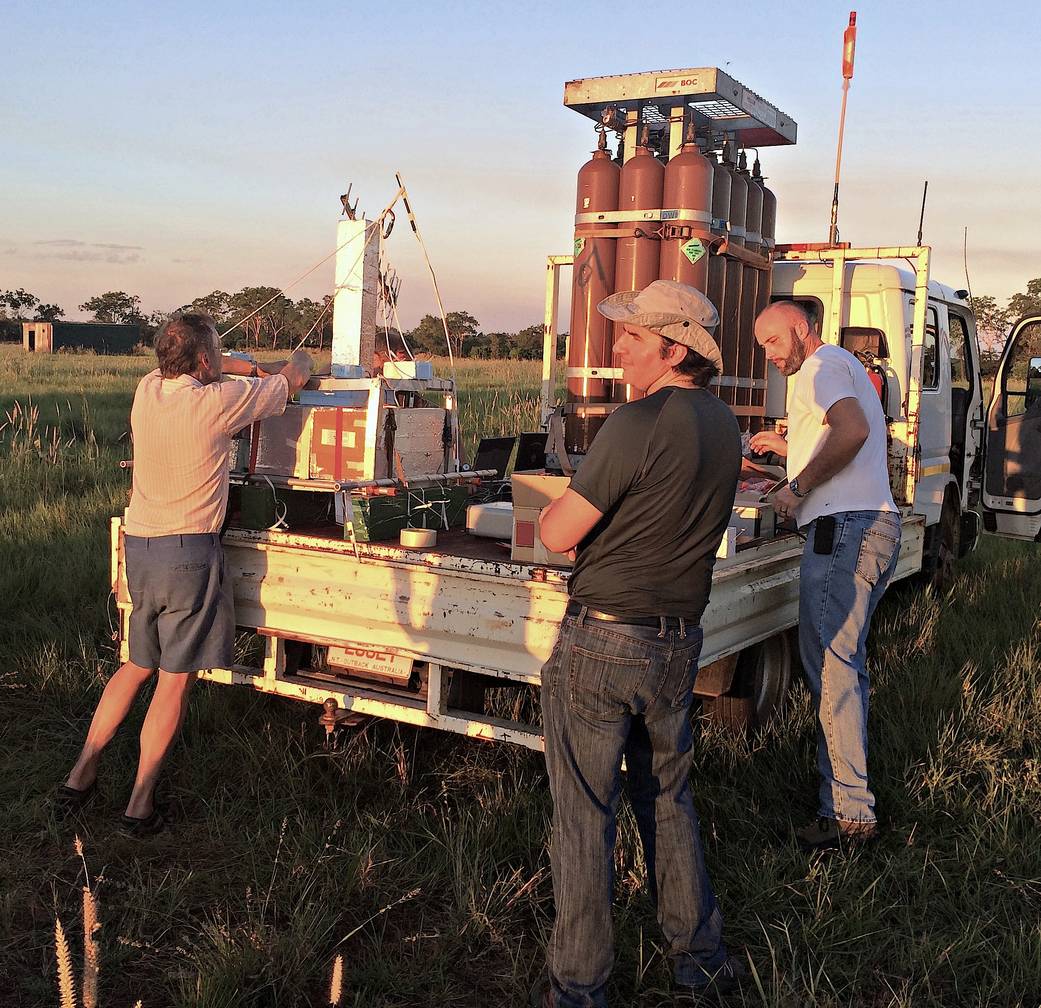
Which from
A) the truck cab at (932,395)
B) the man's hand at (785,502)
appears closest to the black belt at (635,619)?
the man's hand at (785,502)

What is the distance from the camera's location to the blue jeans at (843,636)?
3969 mm

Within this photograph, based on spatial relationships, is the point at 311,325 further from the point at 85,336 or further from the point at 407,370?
the point at 85,336

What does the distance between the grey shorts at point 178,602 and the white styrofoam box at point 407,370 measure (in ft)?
3.66

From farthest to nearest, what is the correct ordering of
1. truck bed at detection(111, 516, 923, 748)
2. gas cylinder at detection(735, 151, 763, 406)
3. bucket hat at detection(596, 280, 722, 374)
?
gas cylinder at detection(735, 151, 763, 406) < truck bed at detection(111, 516, 923, 748) < bucket hat at detection(596, 280, 722, 374)

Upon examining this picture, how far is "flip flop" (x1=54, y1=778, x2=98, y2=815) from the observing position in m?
4.16

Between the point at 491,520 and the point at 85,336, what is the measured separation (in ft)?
168

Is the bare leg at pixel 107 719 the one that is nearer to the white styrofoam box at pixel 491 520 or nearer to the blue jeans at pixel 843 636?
the white styrofoam box at pixel 491 520

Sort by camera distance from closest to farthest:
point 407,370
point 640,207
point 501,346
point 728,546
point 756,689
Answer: point 728,546 < point 407,370 < point 756,689 < point 640,207 < point 501,346

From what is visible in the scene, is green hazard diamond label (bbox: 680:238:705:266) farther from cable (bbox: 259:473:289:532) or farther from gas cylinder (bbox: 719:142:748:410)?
cable (bbox: 259:473:289:532)

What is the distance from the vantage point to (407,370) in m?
4.78

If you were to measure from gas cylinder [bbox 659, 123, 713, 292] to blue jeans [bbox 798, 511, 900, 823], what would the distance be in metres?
1.98

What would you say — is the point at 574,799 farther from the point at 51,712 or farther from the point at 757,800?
the point at 51,712

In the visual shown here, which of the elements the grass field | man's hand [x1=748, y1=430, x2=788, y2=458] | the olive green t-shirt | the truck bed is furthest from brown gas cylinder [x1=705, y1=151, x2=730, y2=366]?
the olive green t-shirt

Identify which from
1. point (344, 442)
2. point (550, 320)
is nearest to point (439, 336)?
point (550, 320)
